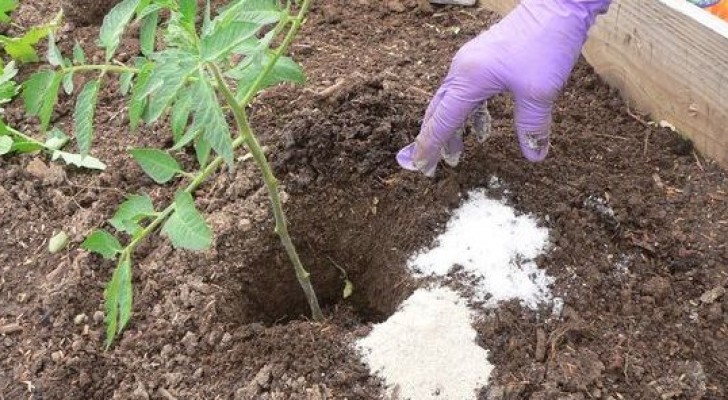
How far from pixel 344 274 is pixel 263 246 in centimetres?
25

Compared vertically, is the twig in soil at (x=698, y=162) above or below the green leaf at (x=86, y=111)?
below

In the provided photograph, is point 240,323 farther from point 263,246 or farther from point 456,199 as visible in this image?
point 456,199

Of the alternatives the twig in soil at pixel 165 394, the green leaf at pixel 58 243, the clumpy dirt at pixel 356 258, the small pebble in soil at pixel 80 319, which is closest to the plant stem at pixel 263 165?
the clumpy dirt at pixel 356 258

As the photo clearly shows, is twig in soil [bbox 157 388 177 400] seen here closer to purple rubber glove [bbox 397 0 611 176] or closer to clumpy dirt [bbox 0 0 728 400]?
clumpy dirt [bbox 0 0 728 400]

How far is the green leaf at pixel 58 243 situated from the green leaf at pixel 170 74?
37.5 inches

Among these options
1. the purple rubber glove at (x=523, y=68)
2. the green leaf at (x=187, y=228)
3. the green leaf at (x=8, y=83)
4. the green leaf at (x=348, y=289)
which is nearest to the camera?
the green leaf at (x=187, y=228)

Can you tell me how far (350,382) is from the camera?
1677 millimetres

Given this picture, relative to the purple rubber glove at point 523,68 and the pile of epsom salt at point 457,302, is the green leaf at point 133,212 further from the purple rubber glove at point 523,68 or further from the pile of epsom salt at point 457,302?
the purple rubber glove at point 523,68

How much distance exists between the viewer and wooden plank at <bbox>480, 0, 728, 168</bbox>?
6.23ft

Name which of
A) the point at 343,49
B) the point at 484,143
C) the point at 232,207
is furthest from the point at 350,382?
the point at 343,49

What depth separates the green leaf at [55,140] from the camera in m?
2.27

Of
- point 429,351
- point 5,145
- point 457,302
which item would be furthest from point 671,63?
point 5,145

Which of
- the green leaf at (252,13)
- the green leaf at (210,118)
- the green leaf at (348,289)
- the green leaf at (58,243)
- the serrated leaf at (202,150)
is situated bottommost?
the green leaf at (348,289)

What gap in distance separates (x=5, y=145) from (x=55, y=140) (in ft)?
0.47
